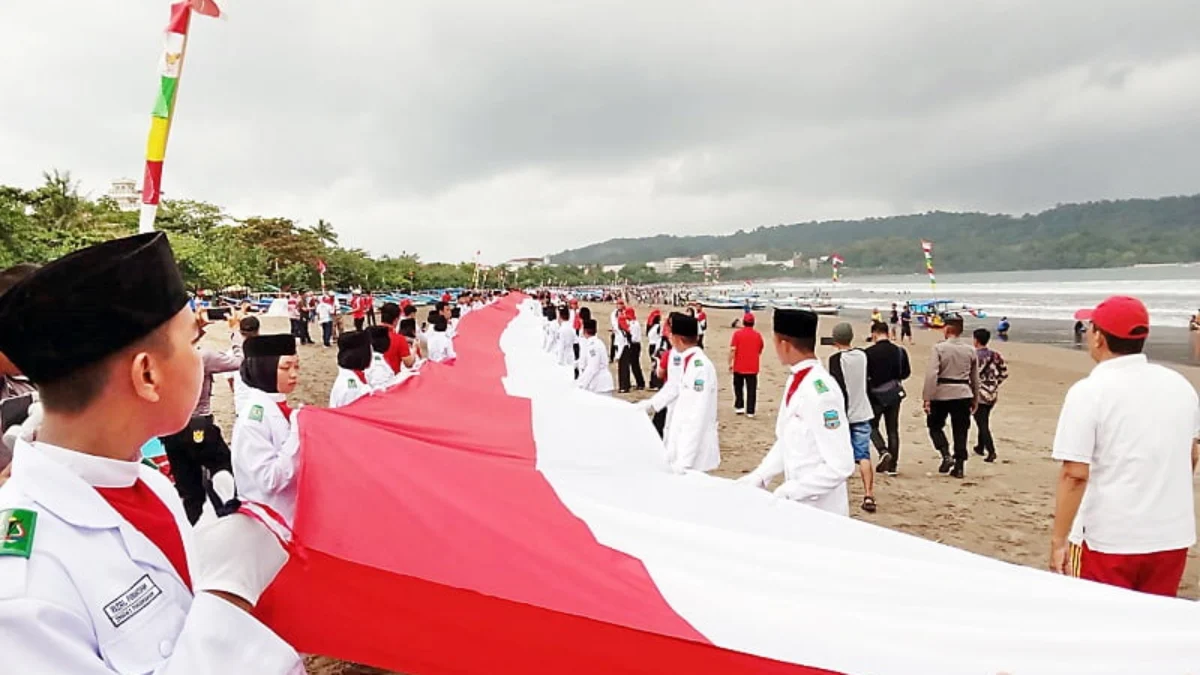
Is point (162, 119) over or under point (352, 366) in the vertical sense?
over

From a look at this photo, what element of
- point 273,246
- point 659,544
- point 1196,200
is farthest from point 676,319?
point 1196,200

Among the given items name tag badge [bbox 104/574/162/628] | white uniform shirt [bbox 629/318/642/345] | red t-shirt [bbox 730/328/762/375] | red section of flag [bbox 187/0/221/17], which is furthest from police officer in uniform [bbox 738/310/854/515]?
white uniform shirt [bbox 629/318/642/345]

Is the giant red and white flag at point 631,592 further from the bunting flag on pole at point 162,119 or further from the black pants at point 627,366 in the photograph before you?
the black pants at point 627,366

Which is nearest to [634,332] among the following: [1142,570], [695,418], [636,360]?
[636,360]

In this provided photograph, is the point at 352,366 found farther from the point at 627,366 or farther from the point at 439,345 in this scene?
the point at 627,366

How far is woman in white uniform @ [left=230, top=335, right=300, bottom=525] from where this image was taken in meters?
3.12

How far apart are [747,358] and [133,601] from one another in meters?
10.9

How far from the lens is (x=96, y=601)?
999mm

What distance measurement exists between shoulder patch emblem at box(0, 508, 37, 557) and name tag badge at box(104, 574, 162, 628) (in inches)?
5.5

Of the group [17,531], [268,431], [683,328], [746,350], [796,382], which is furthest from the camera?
[746,350]

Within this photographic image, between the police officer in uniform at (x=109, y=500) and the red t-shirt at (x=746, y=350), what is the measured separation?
10.5 m

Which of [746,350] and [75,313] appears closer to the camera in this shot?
[75,313]

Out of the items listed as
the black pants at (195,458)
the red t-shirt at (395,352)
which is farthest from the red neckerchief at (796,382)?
the red t-shirt at (395,352)

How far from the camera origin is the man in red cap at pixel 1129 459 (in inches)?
110
